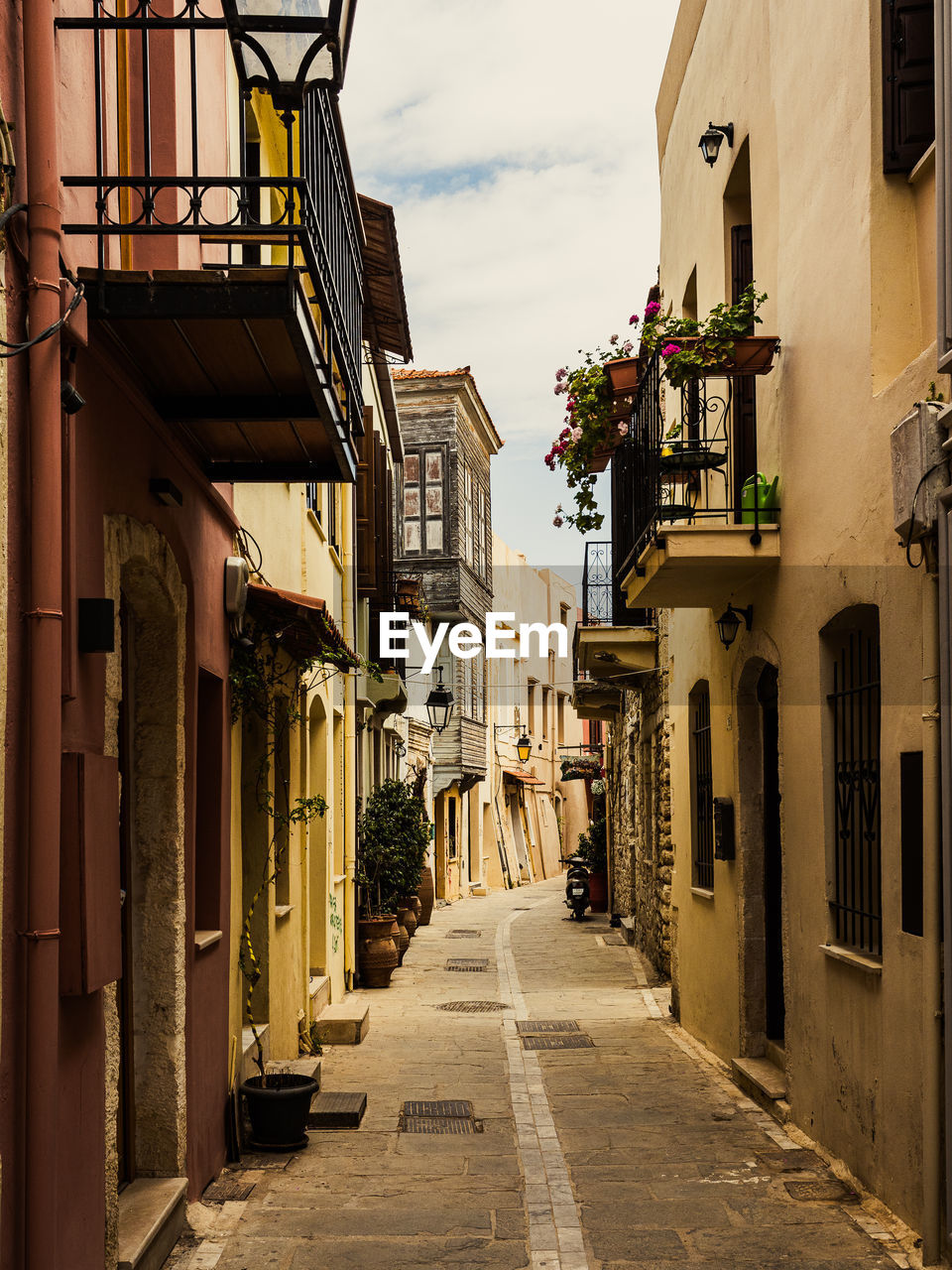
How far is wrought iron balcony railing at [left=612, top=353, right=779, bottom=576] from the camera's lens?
9234 mm

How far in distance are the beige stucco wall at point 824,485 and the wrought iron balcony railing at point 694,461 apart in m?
0.31

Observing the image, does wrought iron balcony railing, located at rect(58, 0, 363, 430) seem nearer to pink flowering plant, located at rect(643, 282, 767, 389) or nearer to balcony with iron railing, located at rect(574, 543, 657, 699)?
pink flowering plant, located at rect(643, 282, 767, 389)

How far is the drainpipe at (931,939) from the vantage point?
579cm

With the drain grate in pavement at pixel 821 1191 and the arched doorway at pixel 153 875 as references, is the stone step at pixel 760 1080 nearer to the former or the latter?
the drain grate in pavement at pixel 821 1191

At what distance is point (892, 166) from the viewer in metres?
6.83

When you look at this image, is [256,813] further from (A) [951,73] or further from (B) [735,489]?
(A) [951,73]

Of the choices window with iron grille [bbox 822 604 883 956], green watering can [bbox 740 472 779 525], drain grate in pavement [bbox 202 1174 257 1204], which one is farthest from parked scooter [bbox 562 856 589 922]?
drain grate in pavement [bbox 202 1174 257 1204]

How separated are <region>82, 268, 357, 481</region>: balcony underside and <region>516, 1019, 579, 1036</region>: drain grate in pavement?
7214 mm

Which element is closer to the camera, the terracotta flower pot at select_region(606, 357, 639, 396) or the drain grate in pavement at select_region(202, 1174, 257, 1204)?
the drain grate in pavement at select_region(202, 1174, 257, 1204)

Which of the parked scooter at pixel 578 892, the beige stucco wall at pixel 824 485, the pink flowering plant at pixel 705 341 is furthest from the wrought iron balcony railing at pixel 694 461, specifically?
the parked scooter at pixel 578 892

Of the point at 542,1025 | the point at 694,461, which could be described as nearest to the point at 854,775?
the point at 694,461

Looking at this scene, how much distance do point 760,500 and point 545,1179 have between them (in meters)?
4.42

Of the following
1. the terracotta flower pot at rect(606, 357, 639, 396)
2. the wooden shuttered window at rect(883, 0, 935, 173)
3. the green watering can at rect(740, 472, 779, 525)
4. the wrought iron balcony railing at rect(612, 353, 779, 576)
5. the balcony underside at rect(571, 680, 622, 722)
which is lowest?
the balcony underside at rect(571, 680, 622, 722)

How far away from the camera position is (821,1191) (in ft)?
23.4
